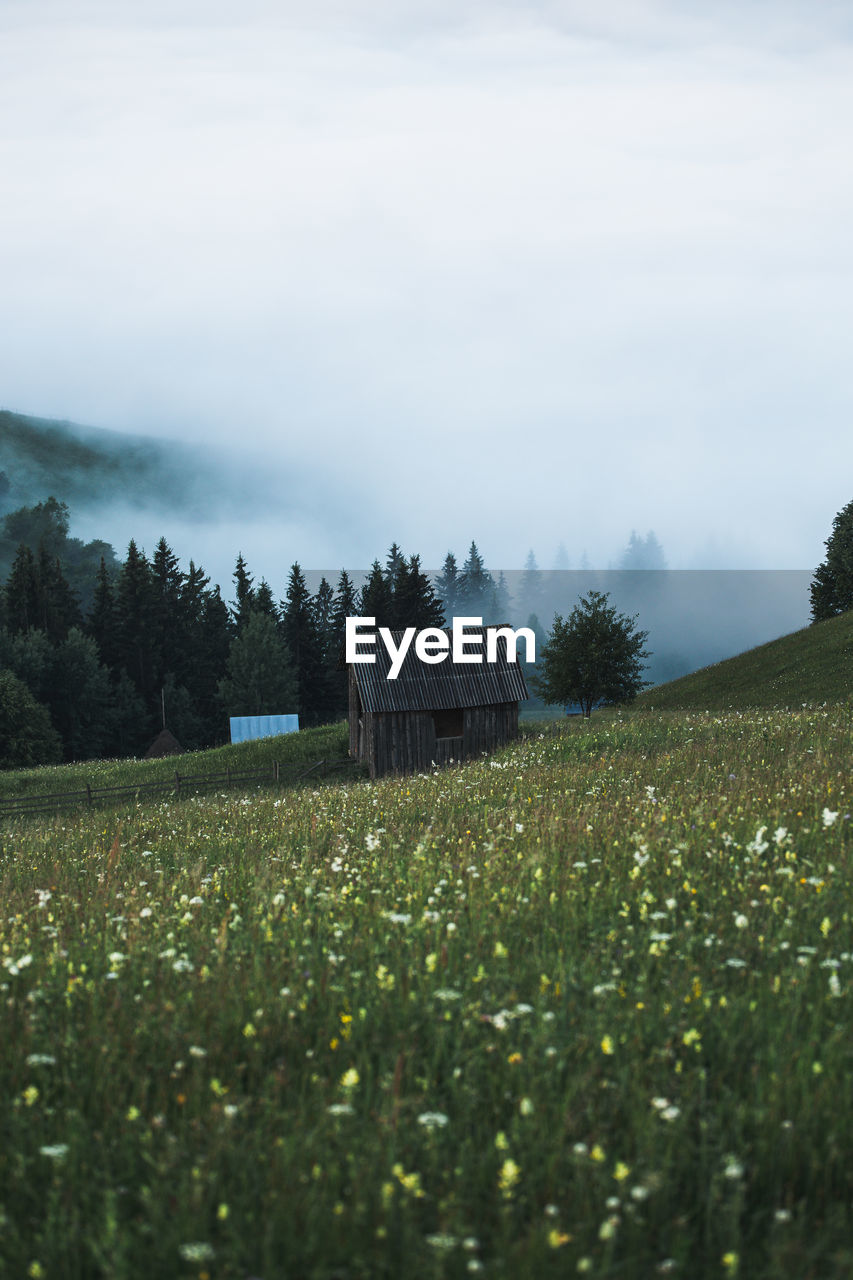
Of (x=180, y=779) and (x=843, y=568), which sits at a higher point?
(x=843, y=568)

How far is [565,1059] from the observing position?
3861 mm

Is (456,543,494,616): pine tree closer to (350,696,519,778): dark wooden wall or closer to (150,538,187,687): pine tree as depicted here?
(150,538,187,687): pine tree

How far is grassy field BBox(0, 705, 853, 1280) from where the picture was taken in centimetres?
302

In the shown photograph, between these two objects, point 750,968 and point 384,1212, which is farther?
point 750,968

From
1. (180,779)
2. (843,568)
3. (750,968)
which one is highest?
(843,568)

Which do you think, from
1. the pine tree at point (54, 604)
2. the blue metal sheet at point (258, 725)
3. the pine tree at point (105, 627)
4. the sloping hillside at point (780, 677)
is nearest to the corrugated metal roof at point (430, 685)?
the sloping hillside at point (780, 677)

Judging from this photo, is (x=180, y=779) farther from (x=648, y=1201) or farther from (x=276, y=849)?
(x=648, y=1201)

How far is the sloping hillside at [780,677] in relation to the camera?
44500 millimetres

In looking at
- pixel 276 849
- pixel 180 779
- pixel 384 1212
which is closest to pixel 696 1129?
pixel 384 1212

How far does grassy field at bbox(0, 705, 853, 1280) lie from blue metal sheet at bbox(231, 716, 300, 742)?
200 ft

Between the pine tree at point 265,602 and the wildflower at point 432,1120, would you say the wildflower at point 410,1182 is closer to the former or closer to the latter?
the wildflower at point 432,1120

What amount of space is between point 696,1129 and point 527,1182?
85 cm

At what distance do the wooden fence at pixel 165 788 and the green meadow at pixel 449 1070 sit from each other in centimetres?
2783

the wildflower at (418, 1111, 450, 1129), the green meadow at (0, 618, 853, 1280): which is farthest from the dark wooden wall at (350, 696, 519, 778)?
the wildflower at (418, 1111, 450, 1129)
